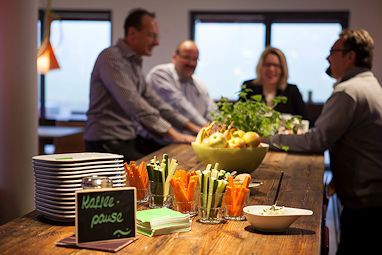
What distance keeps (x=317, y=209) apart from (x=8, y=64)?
196cm

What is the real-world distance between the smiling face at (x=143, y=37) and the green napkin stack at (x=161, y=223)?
286 centimetres

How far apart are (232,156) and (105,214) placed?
1.18 meters

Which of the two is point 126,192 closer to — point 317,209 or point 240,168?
point 317,209

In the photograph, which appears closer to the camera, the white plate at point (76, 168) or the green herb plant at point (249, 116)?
the white plate at point (76, 168)

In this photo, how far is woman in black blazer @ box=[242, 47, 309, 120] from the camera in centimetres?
527

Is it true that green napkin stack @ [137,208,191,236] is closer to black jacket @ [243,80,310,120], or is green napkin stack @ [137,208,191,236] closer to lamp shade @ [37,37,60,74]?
black jacket @ [243,80,310,120]

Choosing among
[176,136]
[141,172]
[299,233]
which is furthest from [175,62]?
[299,233]

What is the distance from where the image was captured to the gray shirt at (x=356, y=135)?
3482mm

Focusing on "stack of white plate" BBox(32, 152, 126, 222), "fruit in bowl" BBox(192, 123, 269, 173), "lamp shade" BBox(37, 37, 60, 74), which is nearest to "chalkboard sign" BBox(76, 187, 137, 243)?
"stack of white plate" BBox(32, 152, 126, 222)

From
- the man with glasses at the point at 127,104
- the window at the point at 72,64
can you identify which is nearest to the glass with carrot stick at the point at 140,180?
the man with glasses at the point at 127,104

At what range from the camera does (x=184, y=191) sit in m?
2.10

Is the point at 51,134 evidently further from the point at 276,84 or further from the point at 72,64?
the point at 72,64

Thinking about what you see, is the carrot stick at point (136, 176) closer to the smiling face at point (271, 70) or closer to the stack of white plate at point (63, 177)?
the stack of white plate at point (63, 177)

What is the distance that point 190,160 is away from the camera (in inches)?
139
